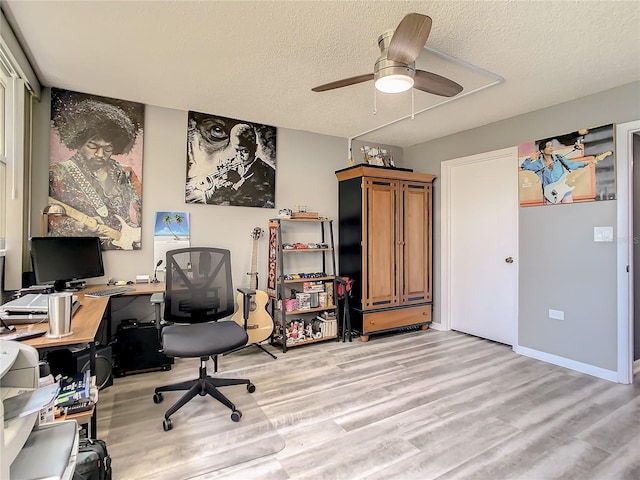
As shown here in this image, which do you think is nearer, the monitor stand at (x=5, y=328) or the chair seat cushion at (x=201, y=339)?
the monitor stand at (x=5, y=328)

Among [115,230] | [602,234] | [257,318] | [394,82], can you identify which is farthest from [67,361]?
[602,234]

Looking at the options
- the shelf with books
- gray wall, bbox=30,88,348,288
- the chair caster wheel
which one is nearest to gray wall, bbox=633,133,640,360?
the shelf with books

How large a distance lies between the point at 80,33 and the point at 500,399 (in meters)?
3.89

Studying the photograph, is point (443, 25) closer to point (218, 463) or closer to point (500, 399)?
point (500, 399)

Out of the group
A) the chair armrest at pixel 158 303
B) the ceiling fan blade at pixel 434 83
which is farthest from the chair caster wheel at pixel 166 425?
the ceiling fan blade at pixel 434 83

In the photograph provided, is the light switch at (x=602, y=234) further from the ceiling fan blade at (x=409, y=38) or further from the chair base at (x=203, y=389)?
the chair base at (x=203, y=389)

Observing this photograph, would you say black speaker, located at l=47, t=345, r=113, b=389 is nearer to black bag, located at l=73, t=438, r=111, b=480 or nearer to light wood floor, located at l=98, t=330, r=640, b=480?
light wood floor, located at l=98, t=330, r=640, b=480

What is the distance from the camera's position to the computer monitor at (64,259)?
8.00 feet

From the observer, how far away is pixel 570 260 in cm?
315

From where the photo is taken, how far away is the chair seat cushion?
2.12 meters

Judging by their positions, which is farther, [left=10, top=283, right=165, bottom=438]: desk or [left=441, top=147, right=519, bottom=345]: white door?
[left=441, top=147, right=519, bottom=345]: white door

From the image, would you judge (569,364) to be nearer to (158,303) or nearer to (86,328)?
(158,303)

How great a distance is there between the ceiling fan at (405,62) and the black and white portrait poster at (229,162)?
5.51 ft

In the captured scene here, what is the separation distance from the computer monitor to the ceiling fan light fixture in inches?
105
